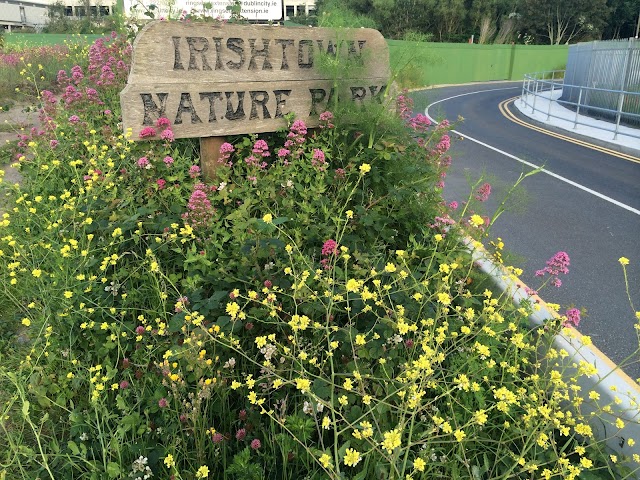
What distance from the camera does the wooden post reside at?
12.3 ft

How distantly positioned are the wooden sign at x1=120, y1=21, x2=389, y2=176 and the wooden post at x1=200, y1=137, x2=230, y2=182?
0.30ft

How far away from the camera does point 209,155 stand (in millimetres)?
3795

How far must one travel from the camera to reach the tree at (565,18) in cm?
4625

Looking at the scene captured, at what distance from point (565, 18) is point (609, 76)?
3775cm

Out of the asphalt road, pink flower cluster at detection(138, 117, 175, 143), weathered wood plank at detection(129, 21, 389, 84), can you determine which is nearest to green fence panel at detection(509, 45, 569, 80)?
the asphalt road

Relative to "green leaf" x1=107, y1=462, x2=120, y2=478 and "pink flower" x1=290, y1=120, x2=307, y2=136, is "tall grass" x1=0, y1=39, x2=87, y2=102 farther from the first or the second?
"green leaf" x1=107, y1=462, x2=120, y2=478

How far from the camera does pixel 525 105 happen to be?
21406 millimetres

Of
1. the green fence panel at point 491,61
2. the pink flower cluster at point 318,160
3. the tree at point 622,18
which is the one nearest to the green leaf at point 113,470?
the pink flower cluster at point 318,160

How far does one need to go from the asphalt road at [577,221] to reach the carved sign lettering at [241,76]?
74 centimetres

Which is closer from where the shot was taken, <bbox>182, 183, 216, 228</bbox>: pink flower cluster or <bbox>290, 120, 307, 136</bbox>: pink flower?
<bbox>182, 183, 216, 228</bbox>: pink flower cluster

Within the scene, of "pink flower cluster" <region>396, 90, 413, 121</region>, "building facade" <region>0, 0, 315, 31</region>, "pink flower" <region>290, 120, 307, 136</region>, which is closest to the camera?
"pink flower" <region>290, 120, 307, 136</region>

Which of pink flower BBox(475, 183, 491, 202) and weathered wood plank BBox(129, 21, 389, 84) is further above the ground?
weathered wood plank BBox(129, 21, 389, 84)

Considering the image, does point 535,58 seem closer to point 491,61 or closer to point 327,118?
point 491,61

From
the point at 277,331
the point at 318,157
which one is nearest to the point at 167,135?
the point at 318,157
